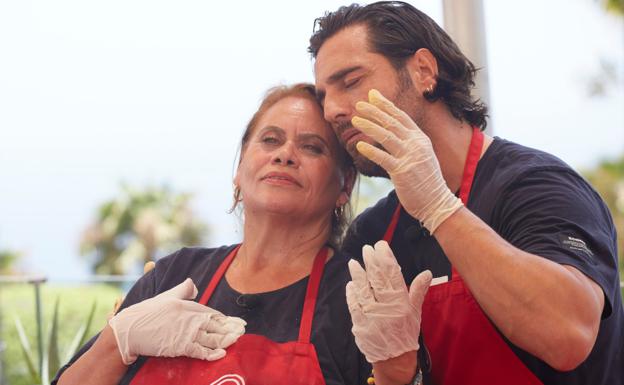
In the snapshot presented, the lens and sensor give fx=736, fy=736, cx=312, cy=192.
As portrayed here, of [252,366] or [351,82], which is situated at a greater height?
[351,82]

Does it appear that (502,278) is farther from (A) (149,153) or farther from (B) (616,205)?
(A) (149,153)

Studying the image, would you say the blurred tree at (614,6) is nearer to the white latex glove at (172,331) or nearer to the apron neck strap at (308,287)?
the apron neck strap at (308,287)

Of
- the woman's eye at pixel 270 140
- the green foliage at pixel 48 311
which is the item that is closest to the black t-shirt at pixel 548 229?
the woman's eye at pixel 270 140

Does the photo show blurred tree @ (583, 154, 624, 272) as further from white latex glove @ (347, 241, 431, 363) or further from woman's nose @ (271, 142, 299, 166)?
white latex glove @ (347, 241, 431, 363)

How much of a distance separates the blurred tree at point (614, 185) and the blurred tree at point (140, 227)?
23.7 ft

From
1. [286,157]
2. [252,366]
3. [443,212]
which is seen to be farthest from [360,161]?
[252,366]

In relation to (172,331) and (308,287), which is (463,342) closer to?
(308,287)

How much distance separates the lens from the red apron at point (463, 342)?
1638 millimetres

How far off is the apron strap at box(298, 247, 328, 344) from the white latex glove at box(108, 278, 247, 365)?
152mm

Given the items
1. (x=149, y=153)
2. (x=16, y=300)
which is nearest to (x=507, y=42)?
(x=16, y=300)

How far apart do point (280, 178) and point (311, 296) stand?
32 centimetres

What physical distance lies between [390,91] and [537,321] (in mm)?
738

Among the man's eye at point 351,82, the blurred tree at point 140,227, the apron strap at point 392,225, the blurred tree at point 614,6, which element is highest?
the man's eye at point 351,82

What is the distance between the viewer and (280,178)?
6.27ft
